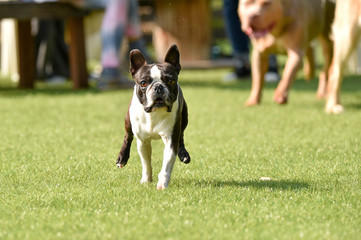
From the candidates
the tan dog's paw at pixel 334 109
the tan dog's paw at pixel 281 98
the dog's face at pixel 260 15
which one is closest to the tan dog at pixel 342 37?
the tan dog's paw at pixel 334 109

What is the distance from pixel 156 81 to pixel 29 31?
4.44 meters

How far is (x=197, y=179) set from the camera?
7.48 ft

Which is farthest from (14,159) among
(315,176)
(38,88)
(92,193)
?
(38,88)

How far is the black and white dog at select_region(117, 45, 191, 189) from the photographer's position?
196cm

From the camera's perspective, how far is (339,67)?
13.8 feet

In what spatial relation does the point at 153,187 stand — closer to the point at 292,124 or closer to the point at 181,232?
the point at 181,232

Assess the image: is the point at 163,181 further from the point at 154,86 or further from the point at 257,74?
the point at 257,74

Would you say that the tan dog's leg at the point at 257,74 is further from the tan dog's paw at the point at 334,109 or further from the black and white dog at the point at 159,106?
the black and white dog at the point at 159,106

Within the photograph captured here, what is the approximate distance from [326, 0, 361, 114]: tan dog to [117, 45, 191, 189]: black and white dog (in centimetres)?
220

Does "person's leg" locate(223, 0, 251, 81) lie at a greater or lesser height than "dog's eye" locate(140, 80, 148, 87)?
lesser

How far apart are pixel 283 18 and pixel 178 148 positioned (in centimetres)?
237

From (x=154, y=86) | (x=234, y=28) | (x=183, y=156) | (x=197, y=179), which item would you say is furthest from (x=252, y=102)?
(x=154, y=86)

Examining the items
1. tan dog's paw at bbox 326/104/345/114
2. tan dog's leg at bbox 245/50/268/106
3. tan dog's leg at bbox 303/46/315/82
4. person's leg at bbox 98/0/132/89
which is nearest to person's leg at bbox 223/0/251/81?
tan dog's leg at bbox 303/46/315/82

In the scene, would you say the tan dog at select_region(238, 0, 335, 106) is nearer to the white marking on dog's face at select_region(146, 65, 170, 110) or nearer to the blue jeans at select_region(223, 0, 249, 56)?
the blue jeans at select_region(223, 0, 249, 56)
